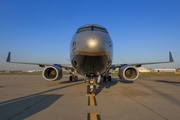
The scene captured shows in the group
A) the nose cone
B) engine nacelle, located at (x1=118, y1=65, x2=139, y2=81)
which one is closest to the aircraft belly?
the nose cone

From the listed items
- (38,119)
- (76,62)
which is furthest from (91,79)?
(38,119)

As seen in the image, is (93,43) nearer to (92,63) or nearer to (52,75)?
(92,63)

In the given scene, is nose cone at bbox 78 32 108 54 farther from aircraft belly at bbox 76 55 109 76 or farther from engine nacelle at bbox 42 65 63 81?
engine nacelle at bbox 42 65 63 81

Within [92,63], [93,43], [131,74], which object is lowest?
A: [131,74]

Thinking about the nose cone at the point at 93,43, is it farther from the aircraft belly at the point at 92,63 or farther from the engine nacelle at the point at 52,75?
the engine nacelle at the point at 52,75

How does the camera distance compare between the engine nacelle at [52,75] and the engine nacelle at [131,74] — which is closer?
the engine nacelle at [131,74]

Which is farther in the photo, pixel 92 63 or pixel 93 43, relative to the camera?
pixel 92 63

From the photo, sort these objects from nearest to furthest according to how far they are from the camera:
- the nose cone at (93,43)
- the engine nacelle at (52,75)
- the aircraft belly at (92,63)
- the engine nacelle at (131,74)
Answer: the nose cone at (93,43)
the aircraft belly at (92,63)
the engine nacelle at (131,74)
the engine nacelle at (52,75)

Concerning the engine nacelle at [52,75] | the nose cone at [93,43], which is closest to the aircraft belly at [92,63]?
the nose cone at [93,43]

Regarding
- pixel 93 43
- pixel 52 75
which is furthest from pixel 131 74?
pixel 52 75

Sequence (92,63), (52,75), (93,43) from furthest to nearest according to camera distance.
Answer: (52,75) < (92,63) < (93,43)

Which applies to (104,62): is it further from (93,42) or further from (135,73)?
(135,73)

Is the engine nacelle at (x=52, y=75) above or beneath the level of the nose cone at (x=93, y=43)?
beneath

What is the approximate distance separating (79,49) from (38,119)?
Answer: 2.92 metres
